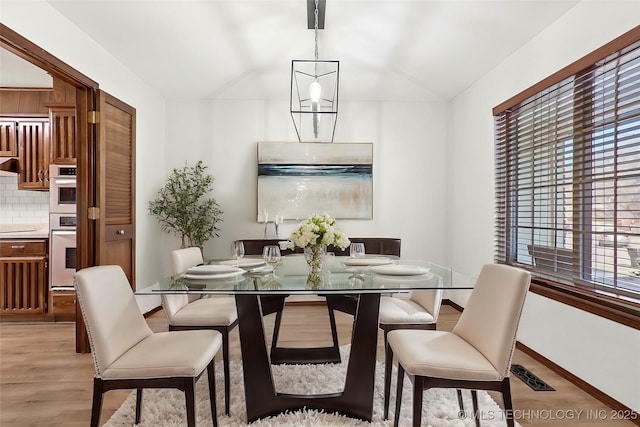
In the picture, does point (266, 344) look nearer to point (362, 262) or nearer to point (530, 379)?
point (362, 262)

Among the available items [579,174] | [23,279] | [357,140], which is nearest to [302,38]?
[357,140]

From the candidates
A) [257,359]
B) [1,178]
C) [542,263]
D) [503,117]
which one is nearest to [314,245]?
[257,359]

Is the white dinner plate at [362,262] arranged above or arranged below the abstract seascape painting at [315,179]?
below

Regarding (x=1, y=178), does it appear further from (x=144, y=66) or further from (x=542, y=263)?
(x=542, y=263)

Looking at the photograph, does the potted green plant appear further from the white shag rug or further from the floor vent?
the floor vent

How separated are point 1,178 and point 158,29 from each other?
3.01 meters

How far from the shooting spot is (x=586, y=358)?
95.3 inches

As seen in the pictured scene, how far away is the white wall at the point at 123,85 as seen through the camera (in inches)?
98.2

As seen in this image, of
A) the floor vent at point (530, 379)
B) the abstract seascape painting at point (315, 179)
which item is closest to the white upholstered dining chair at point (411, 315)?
the floor vent at point (530, 379)

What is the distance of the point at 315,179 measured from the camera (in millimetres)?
4742

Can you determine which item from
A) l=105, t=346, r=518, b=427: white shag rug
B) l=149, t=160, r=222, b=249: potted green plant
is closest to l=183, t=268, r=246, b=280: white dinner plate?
l=105, t=346, r=518, b=427: white shag rug

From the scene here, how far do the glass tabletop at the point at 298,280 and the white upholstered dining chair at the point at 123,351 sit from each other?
167 millimetres

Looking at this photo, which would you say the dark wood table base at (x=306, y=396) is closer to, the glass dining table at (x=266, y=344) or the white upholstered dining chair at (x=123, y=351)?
the glass dining table at (x=266, y=344)

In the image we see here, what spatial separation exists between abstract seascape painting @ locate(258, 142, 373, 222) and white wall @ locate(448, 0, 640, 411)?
3.57 feet
